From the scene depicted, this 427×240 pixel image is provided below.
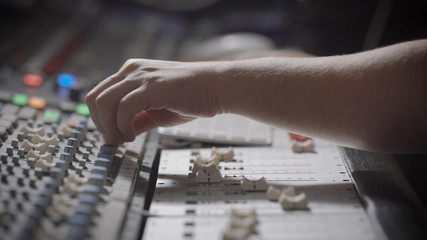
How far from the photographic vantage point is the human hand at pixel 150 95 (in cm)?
88

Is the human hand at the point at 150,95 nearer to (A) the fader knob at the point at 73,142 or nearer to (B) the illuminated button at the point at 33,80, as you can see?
(A) the fader knob at the point at 73,142

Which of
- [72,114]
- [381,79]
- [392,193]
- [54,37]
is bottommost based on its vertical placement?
[392,193]

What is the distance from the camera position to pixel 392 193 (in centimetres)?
81

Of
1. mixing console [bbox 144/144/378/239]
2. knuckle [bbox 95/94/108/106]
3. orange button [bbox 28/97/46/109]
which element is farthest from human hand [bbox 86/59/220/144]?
orange button [bbox 28/97/46/109]

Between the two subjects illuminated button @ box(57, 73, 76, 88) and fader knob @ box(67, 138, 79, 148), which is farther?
illuminated button @ box(57, 73, 76, 88)

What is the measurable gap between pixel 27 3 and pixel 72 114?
29.6 inches

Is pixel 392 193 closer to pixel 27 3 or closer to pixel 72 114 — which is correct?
pixel 72 114

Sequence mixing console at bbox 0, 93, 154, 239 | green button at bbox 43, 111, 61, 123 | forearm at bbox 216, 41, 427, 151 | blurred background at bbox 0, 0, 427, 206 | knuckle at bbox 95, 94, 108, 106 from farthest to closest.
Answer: blurred background at bbox 0, 0, 427, 206 → green button at bbox 43, 111, 61, 123 → knuckle at bbox 95, 94, 108, 106 → forearm at bbox 216, 41, 427, 151 → mixing console at bbox 0, 93, 154, 239

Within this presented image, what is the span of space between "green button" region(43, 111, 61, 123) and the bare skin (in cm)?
17

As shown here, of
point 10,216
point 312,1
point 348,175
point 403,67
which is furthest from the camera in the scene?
point 312,1

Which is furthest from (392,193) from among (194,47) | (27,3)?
(27,3)

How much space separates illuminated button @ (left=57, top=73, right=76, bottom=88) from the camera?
50.4 inches

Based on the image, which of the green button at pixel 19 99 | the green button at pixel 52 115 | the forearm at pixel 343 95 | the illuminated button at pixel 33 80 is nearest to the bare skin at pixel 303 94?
the forearm at pixel 343 95

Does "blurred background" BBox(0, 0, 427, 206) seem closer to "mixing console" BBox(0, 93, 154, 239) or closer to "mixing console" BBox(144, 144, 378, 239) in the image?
"mixing console" BBox(0, 93, 154, 239)
